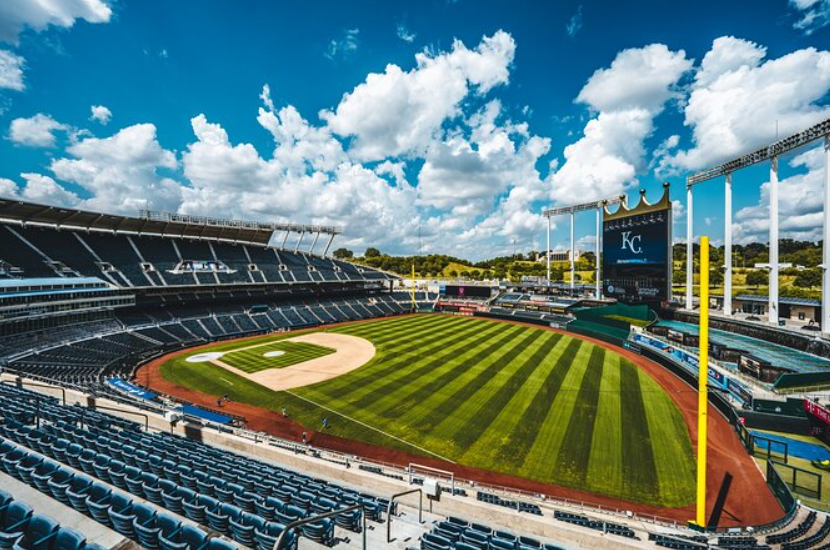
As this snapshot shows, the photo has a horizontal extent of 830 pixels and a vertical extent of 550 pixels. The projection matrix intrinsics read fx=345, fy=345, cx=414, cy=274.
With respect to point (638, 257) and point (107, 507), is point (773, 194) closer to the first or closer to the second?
point (638, 257)

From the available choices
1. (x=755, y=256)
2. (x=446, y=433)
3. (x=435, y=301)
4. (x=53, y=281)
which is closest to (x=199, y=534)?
(x=446, y=433)

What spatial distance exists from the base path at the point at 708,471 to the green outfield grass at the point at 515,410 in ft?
2.13

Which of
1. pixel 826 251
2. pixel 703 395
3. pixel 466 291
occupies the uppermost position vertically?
pixel 826 251

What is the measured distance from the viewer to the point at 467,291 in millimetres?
79875

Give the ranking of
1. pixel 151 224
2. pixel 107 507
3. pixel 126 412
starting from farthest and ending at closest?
pixel 151 224 < pixel 126 412 < pixel 107 507

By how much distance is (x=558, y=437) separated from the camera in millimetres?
21672

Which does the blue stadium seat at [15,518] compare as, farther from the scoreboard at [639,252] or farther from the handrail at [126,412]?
the scoreboard at [639,252]

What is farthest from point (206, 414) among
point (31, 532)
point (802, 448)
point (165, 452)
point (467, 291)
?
point (467, 291)

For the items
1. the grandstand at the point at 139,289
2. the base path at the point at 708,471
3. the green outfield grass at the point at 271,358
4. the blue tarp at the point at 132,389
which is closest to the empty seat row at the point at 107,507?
Result: the base path at the point at 708,471

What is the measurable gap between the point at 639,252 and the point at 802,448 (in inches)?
1133

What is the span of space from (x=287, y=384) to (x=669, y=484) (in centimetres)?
2758

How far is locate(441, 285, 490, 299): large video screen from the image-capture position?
78.8 meters

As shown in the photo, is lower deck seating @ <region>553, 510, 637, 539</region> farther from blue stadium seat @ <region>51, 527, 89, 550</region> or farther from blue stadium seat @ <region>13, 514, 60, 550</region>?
blue stadium seat @ <region>13, 514, 60, 550</region>

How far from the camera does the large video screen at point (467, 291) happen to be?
78812mm
